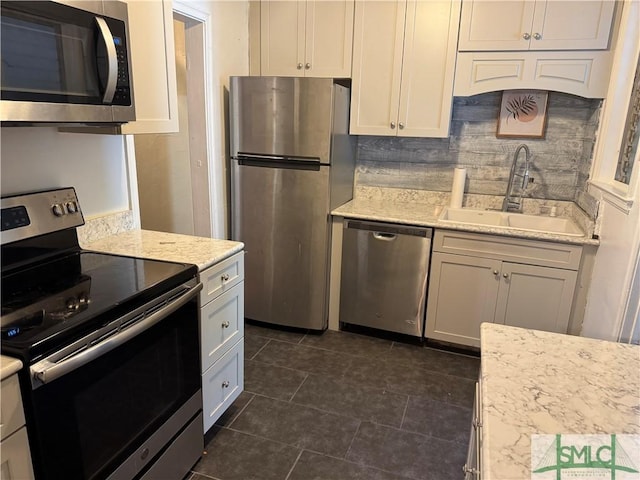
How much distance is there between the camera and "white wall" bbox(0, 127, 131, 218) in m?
1.60

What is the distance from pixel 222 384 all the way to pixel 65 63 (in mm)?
1453

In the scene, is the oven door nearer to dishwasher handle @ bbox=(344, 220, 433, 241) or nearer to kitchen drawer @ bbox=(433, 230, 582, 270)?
dishwasher handle @ bbox=(344, 220, 433, 241)

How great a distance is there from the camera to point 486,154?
3156 millimetres

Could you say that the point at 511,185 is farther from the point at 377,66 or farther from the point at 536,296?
the point at 377,66

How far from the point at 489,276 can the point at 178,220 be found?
2578 mm

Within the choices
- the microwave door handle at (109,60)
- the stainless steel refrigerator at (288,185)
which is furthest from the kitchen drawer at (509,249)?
the microwave door handle at (109,60)

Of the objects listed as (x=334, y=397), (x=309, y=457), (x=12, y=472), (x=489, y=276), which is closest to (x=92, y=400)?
(x=12, y=472)

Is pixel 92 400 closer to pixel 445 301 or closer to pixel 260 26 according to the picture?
pixel 445 301

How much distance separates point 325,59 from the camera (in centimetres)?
A: 304

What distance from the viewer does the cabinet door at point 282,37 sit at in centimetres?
303

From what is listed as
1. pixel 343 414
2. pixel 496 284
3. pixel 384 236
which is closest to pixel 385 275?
pixel 384 236

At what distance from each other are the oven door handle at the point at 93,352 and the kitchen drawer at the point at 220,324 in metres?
0.30

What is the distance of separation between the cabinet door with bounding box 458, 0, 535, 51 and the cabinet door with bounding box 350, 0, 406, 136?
392mm

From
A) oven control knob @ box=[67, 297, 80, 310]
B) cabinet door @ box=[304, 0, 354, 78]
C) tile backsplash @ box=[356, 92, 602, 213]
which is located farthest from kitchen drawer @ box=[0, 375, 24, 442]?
tile backsplash @ box=[356, 92, 602, 213]
